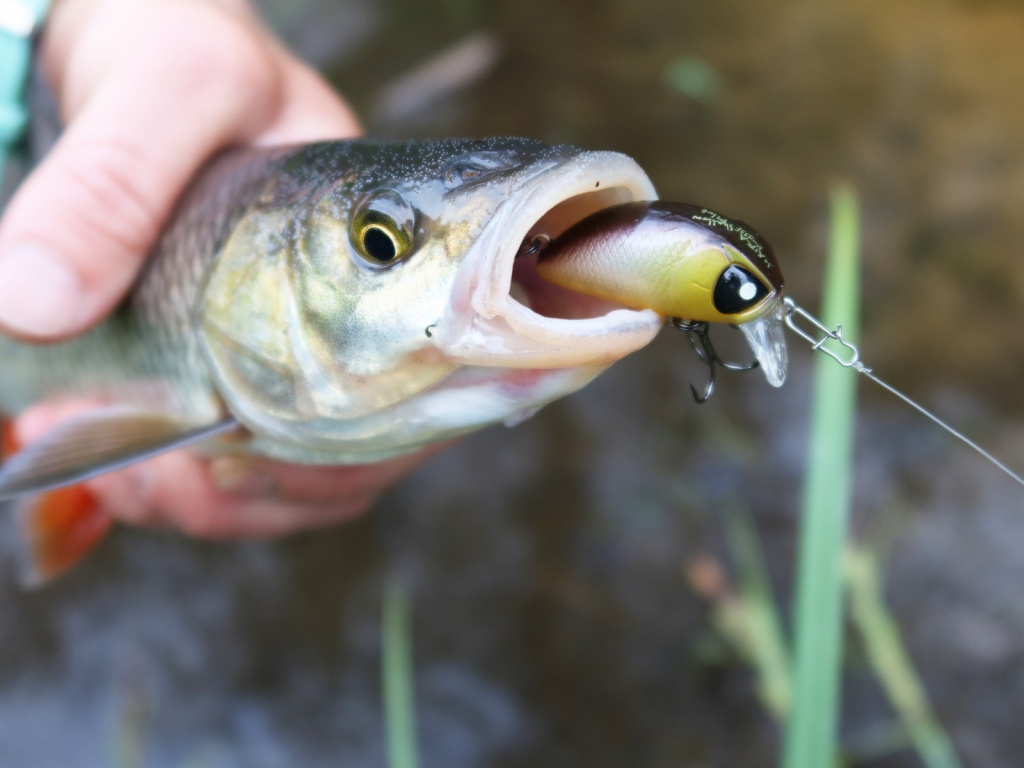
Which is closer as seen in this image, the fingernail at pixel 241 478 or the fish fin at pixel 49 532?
the fingernail at pixel 241 478

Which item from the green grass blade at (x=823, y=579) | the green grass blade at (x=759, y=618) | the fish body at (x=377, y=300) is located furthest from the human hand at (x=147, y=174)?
the green grass blade at (x=759, y=618)

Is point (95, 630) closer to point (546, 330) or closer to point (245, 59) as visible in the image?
point (245, 59)

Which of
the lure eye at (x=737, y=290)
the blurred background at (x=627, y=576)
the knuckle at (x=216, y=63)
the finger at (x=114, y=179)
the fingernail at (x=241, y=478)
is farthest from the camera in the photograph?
the blurred background at (x=627, y=576)

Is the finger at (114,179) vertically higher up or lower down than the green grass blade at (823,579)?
lower down

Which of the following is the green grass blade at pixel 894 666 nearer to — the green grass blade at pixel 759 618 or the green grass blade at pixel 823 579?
the green grass blade at pixel 759 618

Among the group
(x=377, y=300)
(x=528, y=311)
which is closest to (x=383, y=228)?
(x=377, y=300)

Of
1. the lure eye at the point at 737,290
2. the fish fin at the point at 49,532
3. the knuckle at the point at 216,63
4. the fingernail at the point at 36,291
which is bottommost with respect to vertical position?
the fish fin at the point at 49,532

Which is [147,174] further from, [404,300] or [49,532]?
[49,532]
